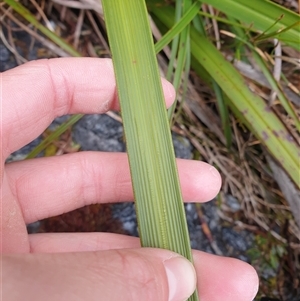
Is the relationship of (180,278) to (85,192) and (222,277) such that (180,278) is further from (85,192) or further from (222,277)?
(85,192)

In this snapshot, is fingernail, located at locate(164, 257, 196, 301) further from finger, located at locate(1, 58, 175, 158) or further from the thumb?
finger, located at locate(1, 58, 175, 158)

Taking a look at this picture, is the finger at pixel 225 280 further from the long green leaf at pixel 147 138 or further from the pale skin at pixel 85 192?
the long green leaf at pixel 147 138

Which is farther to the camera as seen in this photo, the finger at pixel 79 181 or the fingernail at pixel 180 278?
the finger at pixel 79 181

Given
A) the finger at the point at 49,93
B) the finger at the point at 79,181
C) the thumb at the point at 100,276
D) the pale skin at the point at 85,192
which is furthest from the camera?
the finger at the point at 79,181

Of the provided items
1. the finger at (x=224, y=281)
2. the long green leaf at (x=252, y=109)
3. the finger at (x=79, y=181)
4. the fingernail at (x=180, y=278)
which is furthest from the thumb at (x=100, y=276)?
the long green leaf at (x=252, y=109)

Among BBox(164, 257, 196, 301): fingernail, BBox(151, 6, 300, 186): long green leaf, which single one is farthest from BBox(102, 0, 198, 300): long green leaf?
BBox(151, 6, 300, 186): long green leaf

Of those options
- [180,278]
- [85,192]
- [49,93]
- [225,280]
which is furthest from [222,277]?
[49,93]

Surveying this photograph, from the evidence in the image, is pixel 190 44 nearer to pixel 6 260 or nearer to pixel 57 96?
pixel 57 96
